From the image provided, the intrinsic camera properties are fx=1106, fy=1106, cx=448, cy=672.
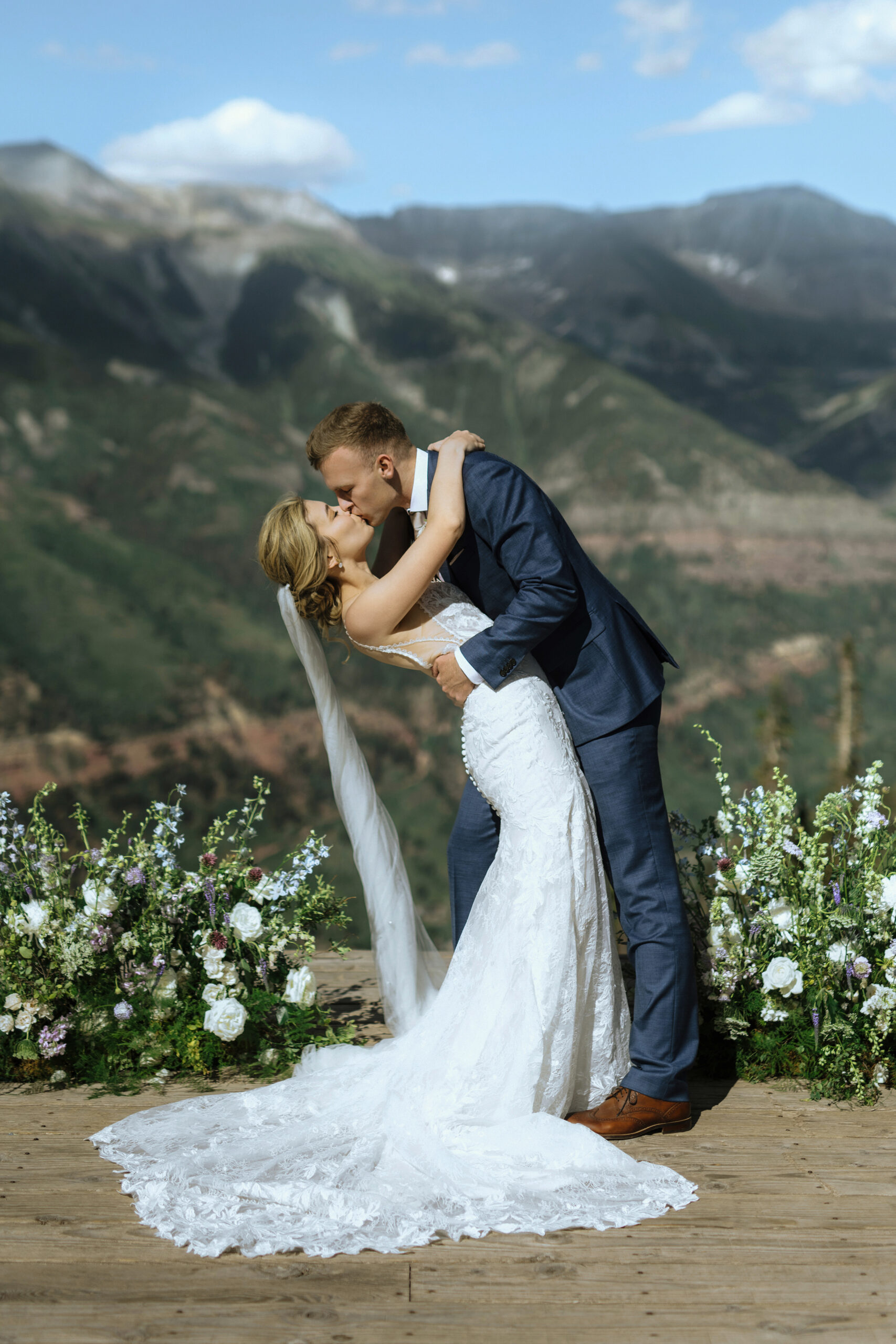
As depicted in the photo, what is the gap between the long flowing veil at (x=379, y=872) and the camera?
2.97 m

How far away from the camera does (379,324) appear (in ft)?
308

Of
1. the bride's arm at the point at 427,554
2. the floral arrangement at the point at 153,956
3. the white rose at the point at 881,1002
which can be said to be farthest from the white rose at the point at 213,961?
the white rose at the point at 881,1002

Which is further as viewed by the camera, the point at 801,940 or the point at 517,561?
the point at 801,940

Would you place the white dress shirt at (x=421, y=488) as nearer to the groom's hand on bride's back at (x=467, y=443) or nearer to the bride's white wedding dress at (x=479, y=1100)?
the groom's hand on bride's back at (x=467, y=443)

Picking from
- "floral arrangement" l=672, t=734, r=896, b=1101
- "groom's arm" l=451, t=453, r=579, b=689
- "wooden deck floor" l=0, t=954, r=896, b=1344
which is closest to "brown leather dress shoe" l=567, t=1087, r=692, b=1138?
"wooden deck floor" l=0, t=954, r=896, b=1344

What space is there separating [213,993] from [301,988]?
0.24m

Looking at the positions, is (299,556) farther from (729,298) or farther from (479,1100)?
(729,298)

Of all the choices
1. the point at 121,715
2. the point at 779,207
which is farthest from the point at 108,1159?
the point at 779,207

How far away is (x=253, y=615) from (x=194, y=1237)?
64922mm

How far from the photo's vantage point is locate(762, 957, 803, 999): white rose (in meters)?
2.89

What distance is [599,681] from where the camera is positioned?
2646mm

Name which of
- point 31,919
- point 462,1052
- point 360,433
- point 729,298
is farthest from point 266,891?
point 729,298

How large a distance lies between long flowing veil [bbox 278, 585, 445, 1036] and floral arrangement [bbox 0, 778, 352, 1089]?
0.18m

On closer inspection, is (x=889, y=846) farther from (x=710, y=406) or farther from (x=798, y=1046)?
(x=710, y=406)
